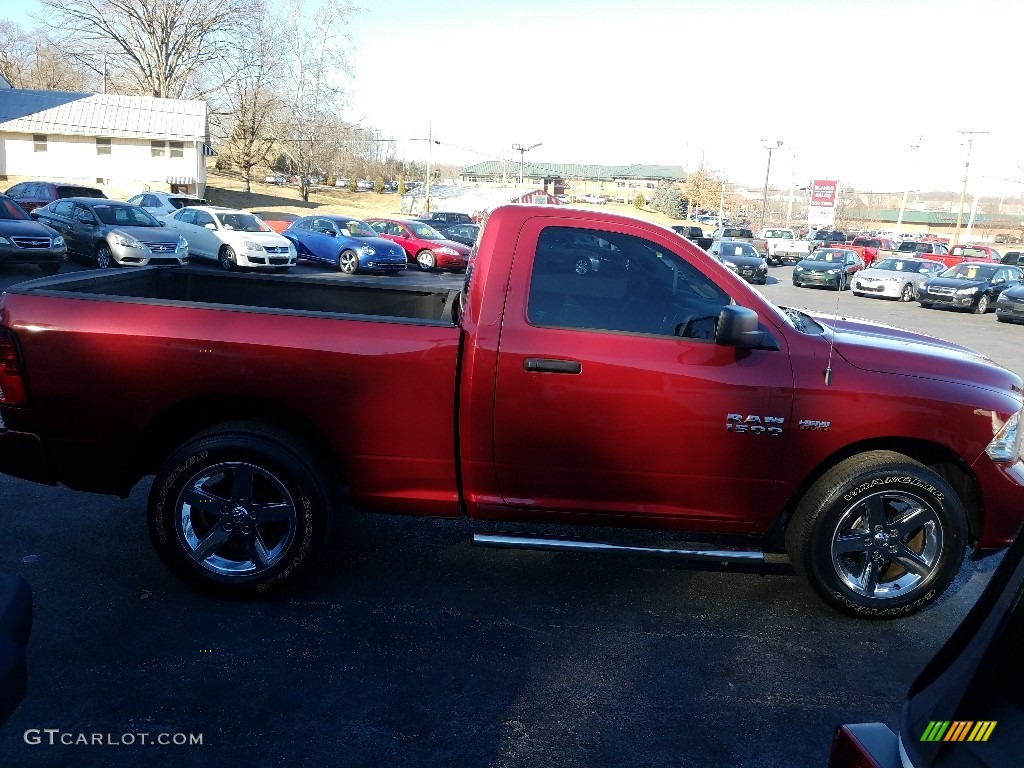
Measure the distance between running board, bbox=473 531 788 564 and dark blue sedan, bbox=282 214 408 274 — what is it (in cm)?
1992

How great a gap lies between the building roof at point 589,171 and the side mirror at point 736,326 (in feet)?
375

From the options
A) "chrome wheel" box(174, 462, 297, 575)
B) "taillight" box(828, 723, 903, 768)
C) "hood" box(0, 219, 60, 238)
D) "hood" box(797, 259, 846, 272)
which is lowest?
"chrome wheel" box(174, 462, 297, 575)

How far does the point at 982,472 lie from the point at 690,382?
1.54m

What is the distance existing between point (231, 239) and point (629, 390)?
19303mm

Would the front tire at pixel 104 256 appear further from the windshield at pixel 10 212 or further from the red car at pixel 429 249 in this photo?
the red car at pixel 429 249

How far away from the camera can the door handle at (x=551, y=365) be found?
144 inches

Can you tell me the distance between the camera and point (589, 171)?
407 feet

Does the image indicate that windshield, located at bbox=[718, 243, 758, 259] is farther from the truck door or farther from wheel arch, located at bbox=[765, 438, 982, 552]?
the truck door

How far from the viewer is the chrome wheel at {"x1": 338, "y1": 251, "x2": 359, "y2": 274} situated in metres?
23.0

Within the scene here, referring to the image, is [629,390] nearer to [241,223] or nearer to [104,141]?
[241,223]

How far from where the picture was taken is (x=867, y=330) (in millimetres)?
4566

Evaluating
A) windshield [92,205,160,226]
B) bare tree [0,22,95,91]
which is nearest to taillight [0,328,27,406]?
windshield [92,205,160,226]

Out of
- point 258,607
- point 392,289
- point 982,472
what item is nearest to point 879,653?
point 982,472

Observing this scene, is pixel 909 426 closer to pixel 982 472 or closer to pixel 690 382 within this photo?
pixel 982 472
